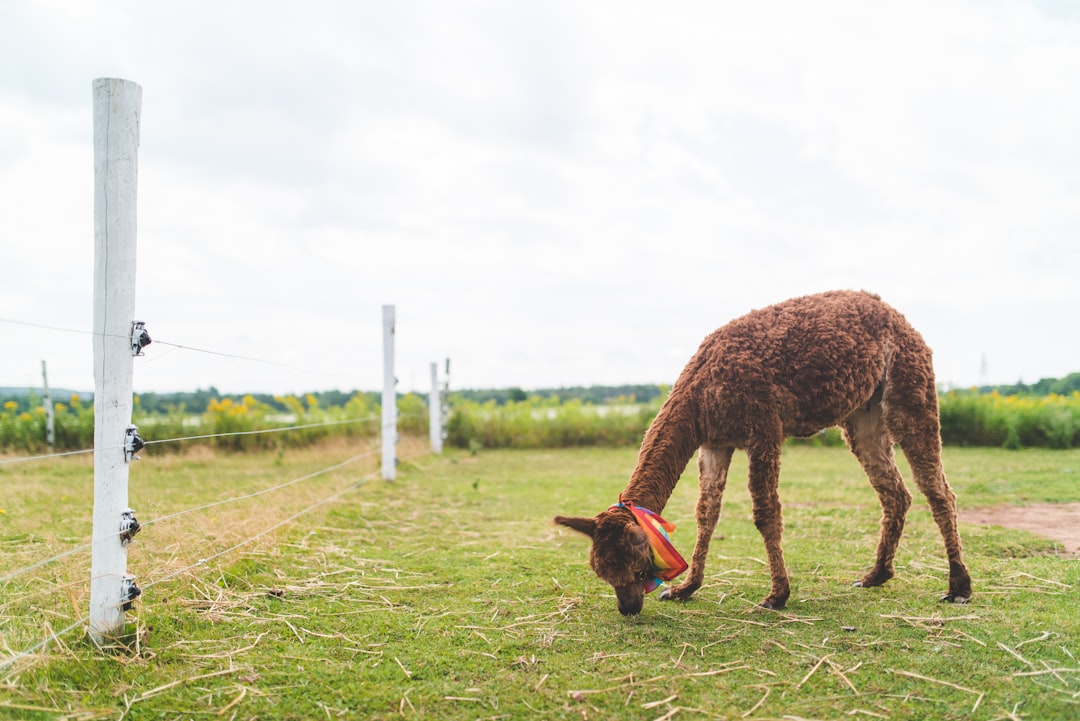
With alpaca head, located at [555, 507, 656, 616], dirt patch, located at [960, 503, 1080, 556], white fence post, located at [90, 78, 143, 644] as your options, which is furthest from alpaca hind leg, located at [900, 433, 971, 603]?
white fence post, located at [90, 78, 143, 644]

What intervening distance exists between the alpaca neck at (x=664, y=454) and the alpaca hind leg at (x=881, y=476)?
1495 millimetres

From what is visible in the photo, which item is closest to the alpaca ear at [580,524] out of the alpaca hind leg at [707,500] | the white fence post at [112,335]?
the alpaca hind leg at [707,500]

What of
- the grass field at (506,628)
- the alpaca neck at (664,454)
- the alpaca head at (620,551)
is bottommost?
the grass field at (506,628)

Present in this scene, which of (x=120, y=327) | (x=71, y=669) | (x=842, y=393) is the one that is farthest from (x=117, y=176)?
(x=842, y=393)

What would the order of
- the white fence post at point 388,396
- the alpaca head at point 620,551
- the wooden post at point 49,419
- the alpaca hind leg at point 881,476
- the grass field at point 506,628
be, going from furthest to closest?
1. the wooden post at point 49,419
2. the white fence post at point 388,396
3. the alpaca hind leg at point 881,476
4. the alpaca head at point 620,551
5. the grass field at point 506,628

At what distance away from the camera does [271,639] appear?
402 centimetres

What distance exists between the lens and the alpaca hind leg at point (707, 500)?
5098 millimetres

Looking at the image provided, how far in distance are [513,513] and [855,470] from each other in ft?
22.9

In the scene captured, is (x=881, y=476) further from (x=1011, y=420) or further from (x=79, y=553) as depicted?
(x=1011, y=420)

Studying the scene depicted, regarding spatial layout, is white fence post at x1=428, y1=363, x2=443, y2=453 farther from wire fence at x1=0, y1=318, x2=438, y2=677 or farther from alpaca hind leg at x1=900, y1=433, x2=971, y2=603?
alpaca hind leg at x1=900, y1=433, x2=971, y2=603

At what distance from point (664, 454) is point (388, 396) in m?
6.59

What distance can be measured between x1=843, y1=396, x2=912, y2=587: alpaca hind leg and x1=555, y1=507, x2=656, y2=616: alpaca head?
6.37ft

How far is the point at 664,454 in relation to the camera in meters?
4.89

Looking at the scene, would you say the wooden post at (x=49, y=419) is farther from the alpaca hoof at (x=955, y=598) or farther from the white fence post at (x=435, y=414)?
the alpaca hoof at (x=955, y=598)
